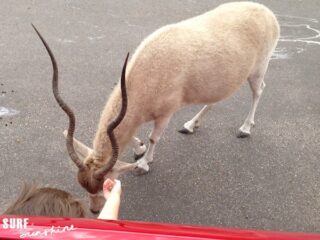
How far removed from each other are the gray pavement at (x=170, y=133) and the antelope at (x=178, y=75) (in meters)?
0.32

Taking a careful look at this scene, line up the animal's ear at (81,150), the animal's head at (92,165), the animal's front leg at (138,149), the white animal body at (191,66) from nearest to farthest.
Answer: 1. the animal's head at (92,165)
2. the animal's ear at (81,150)
3. the white animal body at (191,66)
4. the animal's front leg at (138,149)

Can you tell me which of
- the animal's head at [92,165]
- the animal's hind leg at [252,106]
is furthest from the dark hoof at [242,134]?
the animal's head at [92,165]

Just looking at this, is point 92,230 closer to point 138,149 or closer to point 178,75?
point 178,75

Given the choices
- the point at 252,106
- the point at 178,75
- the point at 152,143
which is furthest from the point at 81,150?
the point at 252,106

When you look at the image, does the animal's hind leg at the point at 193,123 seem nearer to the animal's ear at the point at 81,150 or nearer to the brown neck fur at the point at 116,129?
the brown neck fur at the point at 116,129

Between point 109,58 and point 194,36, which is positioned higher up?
point 194,36

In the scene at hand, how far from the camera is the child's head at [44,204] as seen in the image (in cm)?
204

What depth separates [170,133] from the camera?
18.3 feet

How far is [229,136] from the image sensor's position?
18.5 ft

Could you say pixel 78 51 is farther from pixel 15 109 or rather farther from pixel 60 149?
pixel 60 149

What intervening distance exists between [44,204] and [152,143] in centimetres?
291

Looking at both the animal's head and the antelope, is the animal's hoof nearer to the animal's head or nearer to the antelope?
the antelope

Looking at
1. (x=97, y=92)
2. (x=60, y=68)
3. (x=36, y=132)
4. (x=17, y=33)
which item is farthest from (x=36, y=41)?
(x=36, y=132)

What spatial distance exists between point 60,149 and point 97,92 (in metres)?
1.33
